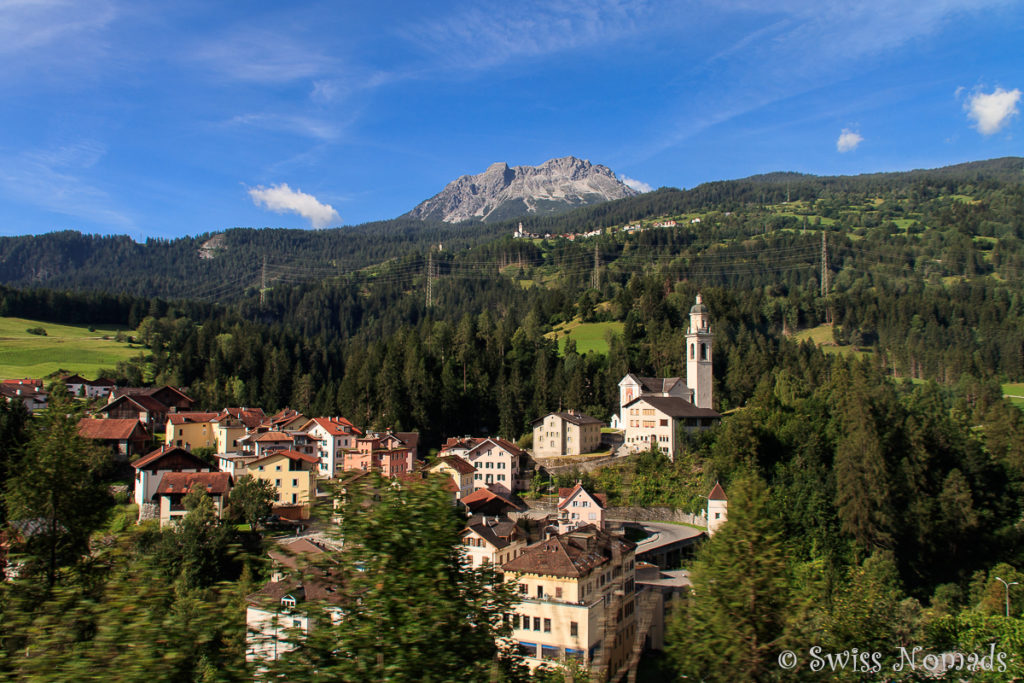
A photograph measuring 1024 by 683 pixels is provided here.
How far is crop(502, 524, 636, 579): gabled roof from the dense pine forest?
25.1ft

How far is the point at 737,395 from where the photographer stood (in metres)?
59.4

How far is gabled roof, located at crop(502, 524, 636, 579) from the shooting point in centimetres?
2381

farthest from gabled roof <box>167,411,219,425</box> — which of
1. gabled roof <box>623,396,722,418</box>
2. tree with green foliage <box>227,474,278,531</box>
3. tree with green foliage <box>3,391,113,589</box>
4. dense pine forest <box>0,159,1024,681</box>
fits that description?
tree with green foliage <box>3,391,113,589</box>

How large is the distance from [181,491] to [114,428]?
507 inches

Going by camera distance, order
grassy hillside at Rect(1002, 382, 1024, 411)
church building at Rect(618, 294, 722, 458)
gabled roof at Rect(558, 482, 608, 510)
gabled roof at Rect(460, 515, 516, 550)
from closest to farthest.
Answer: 1. gabled roof at Rect(460, 515, 516, 550)
2. gabled roof at Rect(558, 482, 608, 510)
3. church building at Rect(618, 294, 722, 458)
4. grassy hillside at Rect(1002, 382, 1024, 411)

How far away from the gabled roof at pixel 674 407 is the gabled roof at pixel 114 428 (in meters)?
35.3

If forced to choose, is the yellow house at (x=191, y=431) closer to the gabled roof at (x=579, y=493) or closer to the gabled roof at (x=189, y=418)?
the gabled roof at (x=189, y=418)

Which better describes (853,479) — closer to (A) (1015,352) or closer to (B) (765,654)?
(B) (765,654)

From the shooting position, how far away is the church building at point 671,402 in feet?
153

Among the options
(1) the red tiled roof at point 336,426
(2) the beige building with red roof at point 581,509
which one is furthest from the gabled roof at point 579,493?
(1) the red tiled roof at point 336,426

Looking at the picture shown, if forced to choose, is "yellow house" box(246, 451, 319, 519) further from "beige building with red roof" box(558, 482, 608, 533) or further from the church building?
the church building

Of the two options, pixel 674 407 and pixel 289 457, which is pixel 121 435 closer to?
pixel 289 457

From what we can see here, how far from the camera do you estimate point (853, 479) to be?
3656 centimetres

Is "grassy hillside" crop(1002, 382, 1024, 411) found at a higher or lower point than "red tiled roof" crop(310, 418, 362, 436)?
higher
